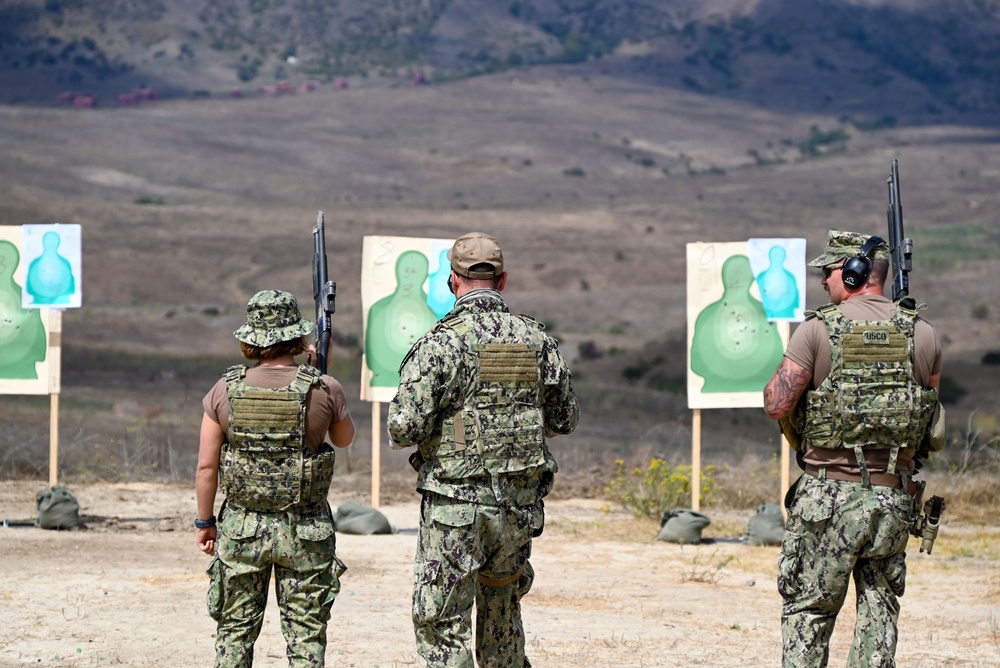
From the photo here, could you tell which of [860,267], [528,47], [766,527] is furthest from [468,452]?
A: [528,47]

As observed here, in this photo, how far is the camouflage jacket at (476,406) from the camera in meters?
4.47

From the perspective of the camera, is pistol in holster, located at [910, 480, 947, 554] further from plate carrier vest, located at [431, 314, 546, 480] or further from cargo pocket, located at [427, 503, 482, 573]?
cargo pocket, located at [427, 503, 482, 573]

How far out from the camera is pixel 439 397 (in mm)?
4500

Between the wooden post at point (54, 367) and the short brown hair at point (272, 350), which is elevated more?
the short brown hair at point (272, 350)

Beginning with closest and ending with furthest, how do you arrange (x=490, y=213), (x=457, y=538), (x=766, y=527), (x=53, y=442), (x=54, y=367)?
(x=457, y=538) < (x=766, y=527) < (x=53, y=442) < (x=54, y=367) < (x=490, y=213)

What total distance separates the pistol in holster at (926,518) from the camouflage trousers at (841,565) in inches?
3.8

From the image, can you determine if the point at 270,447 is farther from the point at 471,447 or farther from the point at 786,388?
the point at 786,388

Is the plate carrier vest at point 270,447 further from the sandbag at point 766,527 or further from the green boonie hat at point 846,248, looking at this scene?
the sandbag at point 766,527

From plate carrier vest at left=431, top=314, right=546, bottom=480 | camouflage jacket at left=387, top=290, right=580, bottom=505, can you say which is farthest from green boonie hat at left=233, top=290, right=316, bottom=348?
plate carrier vest at left=431, top=314, right=546, bottom=480

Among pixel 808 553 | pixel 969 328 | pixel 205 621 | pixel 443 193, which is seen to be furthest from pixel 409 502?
pixel 443 193

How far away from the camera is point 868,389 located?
15.9 feet

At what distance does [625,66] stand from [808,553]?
90.6 m

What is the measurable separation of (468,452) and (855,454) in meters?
1.42

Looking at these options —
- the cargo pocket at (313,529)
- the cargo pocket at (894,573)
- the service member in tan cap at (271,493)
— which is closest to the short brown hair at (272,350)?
the service member in tan cap at (271,493)
